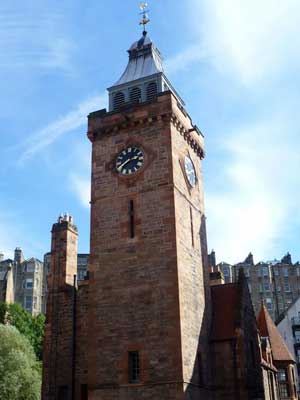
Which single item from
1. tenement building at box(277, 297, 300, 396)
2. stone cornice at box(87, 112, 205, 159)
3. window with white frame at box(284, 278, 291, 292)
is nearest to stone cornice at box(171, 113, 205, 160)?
stone cornice at box(87, 112, 205, 159)

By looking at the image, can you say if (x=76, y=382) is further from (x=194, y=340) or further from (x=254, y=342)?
(x=254, y=342)

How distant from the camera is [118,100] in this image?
34.7m

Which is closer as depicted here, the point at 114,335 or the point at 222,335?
the point at 114,335

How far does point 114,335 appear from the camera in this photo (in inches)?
1090

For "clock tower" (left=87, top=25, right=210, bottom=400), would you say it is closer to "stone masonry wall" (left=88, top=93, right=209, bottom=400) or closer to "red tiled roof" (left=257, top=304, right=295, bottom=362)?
"stone masonry wall" (left=88, top=93, right=209, bottom=400)

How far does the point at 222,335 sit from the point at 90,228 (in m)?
9.37

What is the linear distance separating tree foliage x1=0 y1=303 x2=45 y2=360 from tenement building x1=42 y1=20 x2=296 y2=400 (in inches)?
1169

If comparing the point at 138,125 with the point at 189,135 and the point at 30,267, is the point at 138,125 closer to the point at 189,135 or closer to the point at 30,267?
the point at 189,135

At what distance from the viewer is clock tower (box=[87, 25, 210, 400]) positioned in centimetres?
2638

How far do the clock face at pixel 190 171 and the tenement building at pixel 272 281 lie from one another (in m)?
66.6

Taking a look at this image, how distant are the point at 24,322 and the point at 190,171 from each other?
119ft

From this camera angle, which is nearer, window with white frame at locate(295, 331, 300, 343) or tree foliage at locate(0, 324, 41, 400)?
tree foliage at locate(0, 324, 41, 400)

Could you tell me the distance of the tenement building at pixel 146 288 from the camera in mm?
26688

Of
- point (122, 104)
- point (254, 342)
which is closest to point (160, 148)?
point (122, 104)
